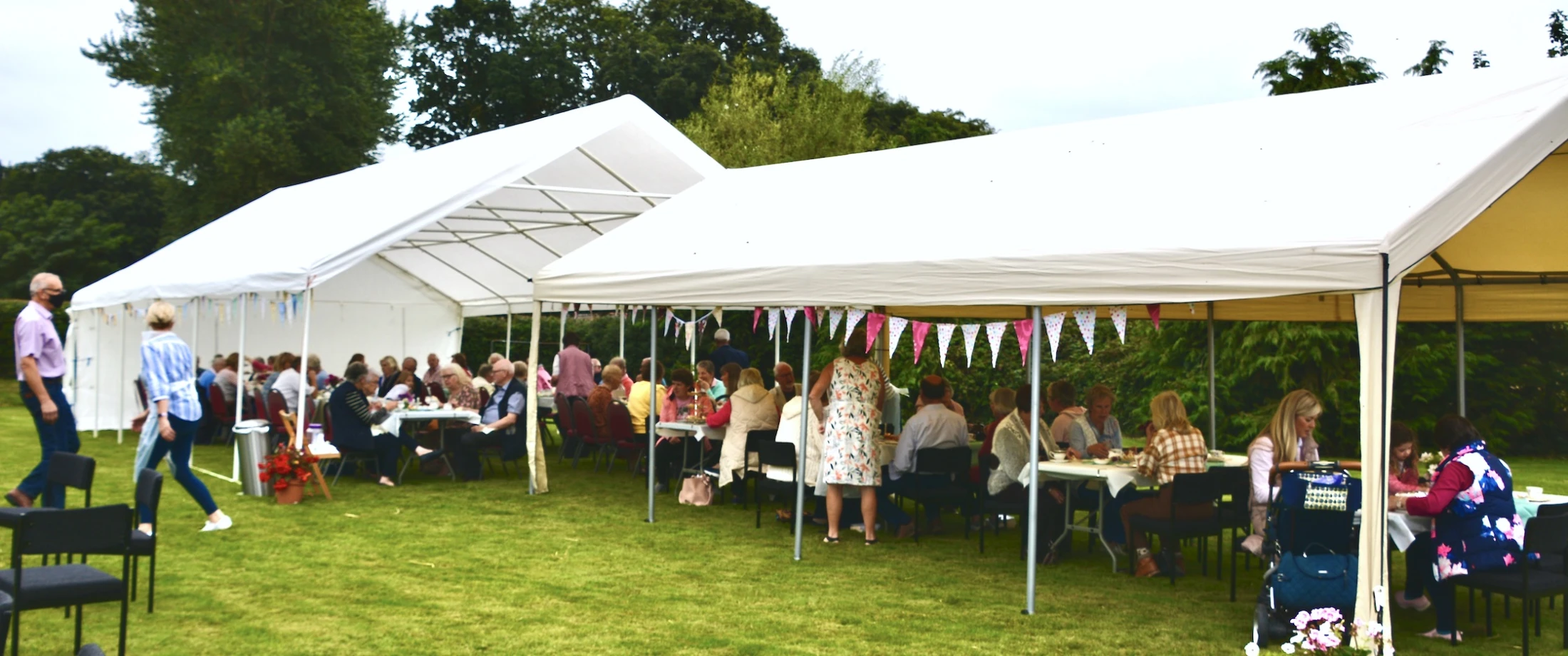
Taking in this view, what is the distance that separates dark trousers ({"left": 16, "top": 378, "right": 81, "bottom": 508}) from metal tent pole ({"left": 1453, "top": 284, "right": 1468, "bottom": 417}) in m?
8.24

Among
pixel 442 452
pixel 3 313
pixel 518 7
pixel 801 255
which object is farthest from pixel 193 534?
pixel 518 7

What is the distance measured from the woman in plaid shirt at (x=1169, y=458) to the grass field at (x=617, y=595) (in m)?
0.43

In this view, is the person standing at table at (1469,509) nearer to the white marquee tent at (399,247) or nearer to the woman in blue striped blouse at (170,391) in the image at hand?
the woman in blue striped blouse at (170,391)

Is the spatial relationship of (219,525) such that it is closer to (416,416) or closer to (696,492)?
(416,416)

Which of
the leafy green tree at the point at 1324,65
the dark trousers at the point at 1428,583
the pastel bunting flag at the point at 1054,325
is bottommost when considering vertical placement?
the dark trousers at the point at 1428,583

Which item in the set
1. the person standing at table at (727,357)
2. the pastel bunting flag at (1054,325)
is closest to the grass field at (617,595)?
the pastel bunting flag at (1054,325)

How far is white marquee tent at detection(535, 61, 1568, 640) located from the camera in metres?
5.26

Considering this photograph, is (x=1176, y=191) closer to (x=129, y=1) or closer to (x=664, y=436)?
(x=664, y=436)

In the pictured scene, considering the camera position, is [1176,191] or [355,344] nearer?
[1176,191]

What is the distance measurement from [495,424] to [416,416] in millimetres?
691

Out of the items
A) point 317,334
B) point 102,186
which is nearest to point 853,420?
point 317,334

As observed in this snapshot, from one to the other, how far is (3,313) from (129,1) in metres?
10.7

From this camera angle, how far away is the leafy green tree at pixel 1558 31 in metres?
21.4

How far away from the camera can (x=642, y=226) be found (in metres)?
10.0
